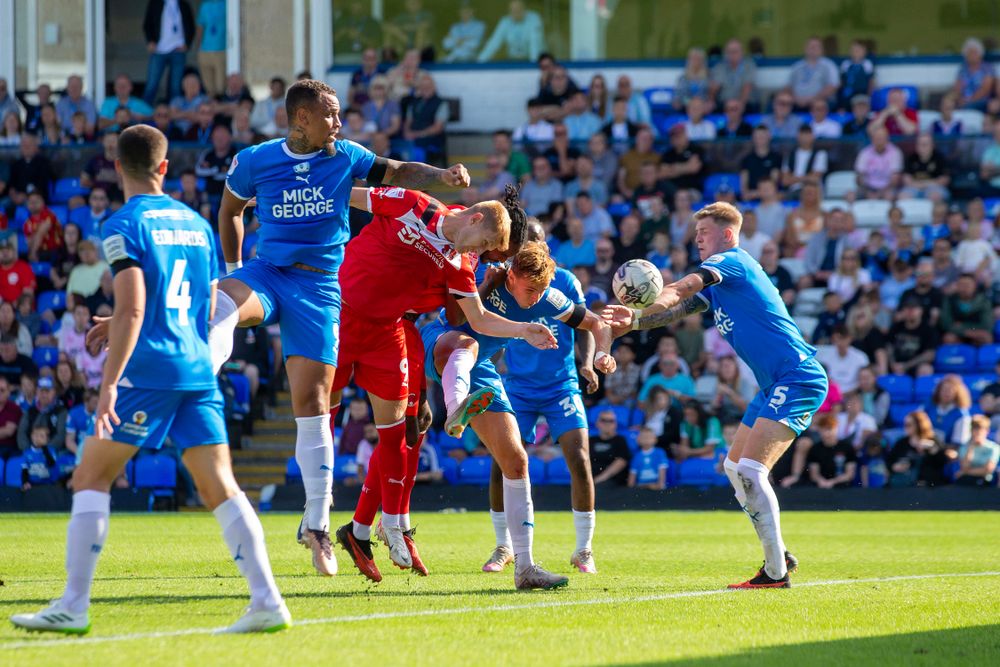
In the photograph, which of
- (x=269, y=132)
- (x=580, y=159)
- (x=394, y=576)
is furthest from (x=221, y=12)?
(x=394, y=576)

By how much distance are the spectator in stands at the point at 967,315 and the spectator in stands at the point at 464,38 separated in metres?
10.6

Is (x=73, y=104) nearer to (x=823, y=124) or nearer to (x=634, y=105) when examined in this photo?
(x=634, y=105)

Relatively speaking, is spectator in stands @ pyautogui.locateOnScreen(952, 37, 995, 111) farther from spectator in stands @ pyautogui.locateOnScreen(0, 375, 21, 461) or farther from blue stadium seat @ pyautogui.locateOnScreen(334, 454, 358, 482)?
spectator in stands @ pyautogui.locateOnScreen(0, 375, 21, 461)

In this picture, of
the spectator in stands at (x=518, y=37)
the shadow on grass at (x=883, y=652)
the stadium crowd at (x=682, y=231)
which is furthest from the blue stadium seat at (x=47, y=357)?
the shadow on grass at (x=883, y=652)

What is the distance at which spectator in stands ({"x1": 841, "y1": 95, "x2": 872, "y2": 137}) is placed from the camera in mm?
22078

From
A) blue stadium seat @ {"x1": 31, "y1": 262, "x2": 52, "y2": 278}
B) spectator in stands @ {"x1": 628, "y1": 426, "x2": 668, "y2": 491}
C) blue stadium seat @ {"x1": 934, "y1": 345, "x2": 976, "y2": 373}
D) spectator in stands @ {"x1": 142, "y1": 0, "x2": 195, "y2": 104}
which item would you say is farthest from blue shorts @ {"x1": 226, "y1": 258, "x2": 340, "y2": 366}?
spectator in stands @ {"x1": 142, "y1": 0, "x2": 195, "y2": 104}

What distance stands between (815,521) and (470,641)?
1028 centimetres

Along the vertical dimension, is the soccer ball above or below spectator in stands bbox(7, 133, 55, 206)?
below

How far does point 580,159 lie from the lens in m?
21.6

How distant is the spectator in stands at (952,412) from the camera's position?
1764 cm

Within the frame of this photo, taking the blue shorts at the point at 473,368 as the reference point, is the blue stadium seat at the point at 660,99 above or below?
above

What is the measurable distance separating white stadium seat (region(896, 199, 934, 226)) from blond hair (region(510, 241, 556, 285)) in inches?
543

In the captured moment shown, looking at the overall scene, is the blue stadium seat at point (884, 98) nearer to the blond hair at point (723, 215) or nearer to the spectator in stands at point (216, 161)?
the spectator in stands at point (216, 161)

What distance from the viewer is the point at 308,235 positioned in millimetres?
8078
